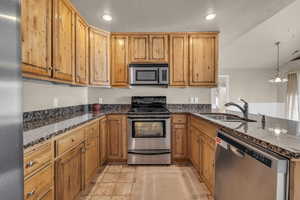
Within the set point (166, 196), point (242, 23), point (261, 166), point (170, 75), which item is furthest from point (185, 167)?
point (242, 23)

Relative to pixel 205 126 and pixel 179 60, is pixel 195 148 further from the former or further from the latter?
pixel 179 60

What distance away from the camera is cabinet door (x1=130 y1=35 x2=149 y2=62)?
11.5 feet

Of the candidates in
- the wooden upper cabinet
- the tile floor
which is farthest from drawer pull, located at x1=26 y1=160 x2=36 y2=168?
the wooden upper cabinet

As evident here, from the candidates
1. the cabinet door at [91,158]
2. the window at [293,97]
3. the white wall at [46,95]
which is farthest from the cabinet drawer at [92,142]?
the window at [293,97]

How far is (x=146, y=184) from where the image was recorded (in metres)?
2.55

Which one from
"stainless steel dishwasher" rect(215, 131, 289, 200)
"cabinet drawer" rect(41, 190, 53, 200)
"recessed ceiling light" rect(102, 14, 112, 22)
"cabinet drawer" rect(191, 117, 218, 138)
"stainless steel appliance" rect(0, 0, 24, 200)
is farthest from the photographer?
"recessed ceiling light" rect(102, 14, 112, 22)

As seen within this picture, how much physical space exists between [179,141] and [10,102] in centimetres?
283

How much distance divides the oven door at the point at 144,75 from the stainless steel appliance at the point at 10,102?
8.79 feet

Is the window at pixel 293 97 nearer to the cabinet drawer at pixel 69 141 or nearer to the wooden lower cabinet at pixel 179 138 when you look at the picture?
the wooden lower cabinet at pixel 179 138

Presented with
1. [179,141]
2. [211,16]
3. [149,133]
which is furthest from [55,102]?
[211,16]

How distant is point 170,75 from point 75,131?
2.16 metres

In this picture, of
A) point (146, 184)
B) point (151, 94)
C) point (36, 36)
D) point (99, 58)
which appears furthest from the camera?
point (151, 94)

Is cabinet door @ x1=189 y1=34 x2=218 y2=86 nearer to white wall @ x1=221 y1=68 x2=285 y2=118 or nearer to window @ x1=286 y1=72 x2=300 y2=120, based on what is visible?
white wall @ x1=221 y1=68 x2=285 y2=118

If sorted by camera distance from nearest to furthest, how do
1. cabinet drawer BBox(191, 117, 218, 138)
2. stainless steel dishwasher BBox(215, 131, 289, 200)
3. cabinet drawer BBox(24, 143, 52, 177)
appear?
stainless steel dishwasher BBox(215, 131, 289, 200) → cabinet drawer BBox(24, 143, 52, 177) → cabinet drawer BBox(191, 117, 218, 138)
